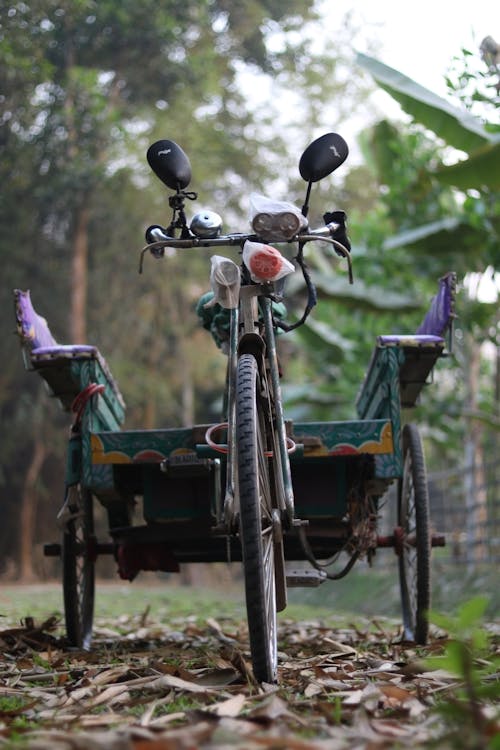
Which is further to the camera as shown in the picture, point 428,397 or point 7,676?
point 428,397


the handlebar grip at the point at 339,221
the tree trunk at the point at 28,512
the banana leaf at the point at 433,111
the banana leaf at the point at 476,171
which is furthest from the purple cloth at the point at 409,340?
the tree trunk at the point at 28,512

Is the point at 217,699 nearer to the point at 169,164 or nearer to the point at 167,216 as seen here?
the point at 169,164

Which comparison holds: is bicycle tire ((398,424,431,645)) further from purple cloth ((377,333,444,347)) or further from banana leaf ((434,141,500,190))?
banana leaf ((434,141,500,190))

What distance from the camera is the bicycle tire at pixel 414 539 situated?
474 centimetres

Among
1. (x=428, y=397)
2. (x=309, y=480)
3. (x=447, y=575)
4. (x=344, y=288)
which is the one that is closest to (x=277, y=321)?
(x=309, y=480)

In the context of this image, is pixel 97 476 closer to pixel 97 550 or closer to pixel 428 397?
pixel 97 550

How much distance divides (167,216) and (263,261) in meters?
19.6

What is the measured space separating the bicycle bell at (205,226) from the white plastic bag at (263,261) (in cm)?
28

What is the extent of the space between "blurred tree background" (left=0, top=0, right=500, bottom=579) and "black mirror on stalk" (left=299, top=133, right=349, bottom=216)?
6.34 meters

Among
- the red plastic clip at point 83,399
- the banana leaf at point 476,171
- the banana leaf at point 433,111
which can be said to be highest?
the banana leaf at point 433,111

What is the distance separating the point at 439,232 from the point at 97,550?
649cm

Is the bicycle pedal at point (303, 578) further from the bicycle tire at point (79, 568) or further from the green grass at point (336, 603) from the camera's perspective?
the green grass at point (336, 603)

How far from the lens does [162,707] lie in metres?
2.95

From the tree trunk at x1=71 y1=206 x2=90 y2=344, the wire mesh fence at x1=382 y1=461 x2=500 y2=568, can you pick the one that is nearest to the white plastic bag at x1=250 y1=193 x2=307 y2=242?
the wire mesh fence at x1=382 y1=461 x2=500 y2=568
